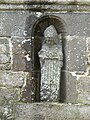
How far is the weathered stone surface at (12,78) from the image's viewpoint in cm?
353

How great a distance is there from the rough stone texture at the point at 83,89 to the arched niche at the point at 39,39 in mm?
198

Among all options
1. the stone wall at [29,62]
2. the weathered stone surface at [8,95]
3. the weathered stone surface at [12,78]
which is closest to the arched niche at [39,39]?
the stone wall at [29,62]

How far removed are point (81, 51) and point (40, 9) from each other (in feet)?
2.43

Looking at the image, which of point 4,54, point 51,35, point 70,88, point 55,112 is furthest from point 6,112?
point 51,35

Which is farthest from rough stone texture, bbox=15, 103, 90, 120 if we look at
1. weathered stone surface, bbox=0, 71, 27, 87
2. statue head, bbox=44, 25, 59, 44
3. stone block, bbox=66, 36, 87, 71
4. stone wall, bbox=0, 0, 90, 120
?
statue head, bbox=44, 25, 59, 44

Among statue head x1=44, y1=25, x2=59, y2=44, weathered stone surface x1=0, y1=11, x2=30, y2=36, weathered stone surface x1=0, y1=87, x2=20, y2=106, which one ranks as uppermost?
weathered stone surface x1=0, y1=11, x2=30, y2=36

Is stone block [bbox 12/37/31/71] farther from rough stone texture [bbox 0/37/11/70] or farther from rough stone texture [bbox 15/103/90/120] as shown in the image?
rough stone texture [bbox 15/103/90/120]

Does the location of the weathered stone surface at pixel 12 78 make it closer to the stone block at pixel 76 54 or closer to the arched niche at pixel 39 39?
the arched niche at pixel 39 39

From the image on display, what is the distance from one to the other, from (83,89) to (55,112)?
1.46ft

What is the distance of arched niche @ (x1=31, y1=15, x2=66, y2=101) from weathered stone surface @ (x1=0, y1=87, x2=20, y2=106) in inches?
10.2

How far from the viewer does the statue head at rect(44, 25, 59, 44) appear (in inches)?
138

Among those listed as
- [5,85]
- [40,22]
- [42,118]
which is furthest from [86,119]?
[40,22]

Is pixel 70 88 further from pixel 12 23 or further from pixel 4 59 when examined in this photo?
pixel 12 23

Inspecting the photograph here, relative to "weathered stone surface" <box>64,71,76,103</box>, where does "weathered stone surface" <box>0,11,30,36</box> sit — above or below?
above
